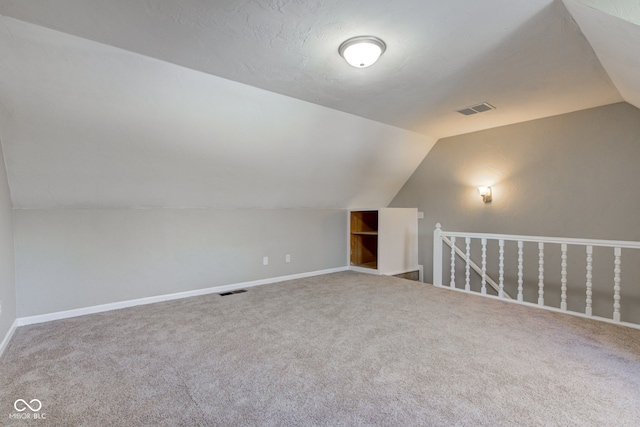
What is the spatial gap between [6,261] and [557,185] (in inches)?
235

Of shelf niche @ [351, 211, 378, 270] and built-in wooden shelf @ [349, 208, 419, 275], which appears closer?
built-in wooden shelf @ [349, 208, 419, 275]

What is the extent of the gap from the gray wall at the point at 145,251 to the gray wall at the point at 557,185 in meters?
2.55

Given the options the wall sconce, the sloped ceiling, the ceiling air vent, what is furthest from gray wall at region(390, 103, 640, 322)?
the sloped ceiling

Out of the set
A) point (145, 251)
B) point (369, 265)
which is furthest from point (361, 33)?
point (369, 265)

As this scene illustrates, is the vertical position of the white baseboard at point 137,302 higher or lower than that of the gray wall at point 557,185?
lower

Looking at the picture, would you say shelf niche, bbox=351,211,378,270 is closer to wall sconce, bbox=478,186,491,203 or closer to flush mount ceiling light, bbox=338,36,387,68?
wall sconce, bbox=478,186,491,203

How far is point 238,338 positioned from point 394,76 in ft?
8.66

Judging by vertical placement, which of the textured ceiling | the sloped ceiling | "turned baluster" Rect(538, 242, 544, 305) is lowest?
"turned baluster" Rect(538, 242, 544, 305)

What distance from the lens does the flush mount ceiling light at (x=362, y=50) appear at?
218 centimetres

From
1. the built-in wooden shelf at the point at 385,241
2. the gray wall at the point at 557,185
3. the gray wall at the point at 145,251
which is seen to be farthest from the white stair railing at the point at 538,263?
the gray wall at the point at 145,251

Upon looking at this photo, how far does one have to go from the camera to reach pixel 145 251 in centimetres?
360

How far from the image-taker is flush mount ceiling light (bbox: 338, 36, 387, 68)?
2182 millimetres

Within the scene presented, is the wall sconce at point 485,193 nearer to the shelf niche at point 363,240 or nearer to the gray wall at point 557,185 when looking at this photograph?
the gray wall at point 557,185

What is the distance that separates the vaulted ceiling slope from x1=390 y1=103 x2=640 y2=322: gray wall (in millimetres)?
345
